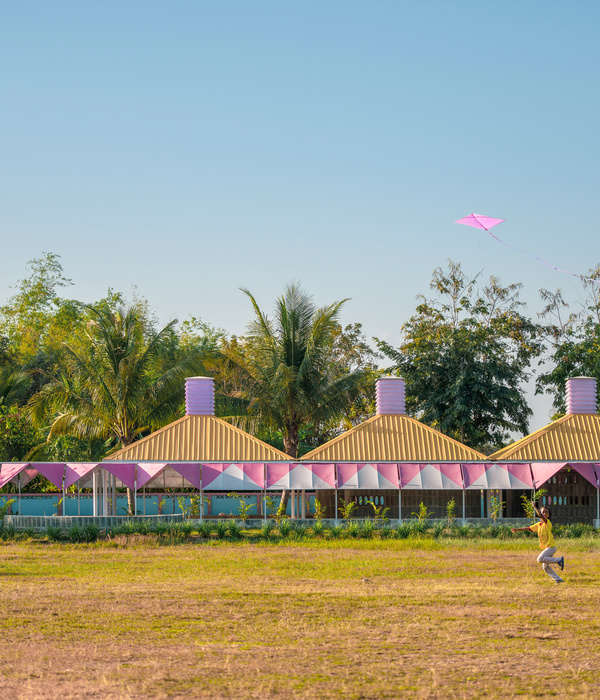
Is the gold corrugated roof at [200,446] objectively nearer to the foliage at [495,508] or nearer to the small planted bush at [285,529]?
the small planted bush at [285,529]

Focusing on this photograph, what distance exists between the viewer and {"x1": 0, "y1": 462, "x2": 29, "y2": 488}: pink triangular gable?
32531mm

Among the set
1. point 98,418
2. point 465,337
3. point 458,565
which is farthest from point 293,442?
point 458,565

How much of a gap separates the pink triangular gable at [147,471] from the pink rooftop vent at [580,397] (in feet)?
56.1

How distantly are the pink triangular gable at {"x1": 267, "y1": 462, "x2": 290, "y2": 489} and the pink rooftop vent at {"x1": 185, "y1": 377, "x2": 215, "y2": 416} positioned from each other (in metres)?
4.91

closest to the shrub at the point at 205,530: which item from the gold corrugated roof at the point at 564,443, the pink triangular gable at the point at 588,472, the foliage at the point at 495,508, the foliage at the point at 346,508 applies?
the foliage at the point at 346,508

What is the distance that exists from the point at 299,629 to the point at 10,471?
22.5 m

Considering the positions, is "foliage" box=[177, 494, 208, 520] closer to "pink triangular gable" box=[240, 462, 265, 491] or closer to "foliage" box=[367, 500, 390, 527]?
"pink triangular gable" box=[240, 462, 265, 491]

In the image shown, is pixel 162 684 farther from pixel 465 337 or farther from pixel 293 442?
pixel 465 337

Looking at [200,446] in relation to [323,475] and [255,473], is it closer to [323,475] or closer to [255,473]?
[255,473]

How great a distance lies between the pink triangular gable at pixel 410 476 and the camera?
106 feet

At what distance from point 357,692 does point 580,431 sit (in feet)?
93.8

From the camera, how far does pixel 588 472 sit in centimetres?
3331

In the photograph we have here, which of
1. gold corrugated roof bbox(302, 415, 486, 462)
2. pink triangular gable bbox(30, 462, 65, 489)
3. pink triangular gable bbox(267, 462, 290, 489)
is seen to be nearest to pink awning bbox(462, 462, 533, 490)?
gold corrugated roof bbox(302, 415, 486, 462)

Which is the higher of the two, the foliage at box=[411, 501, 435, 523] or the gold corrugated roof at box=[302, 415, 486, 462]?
the gold corrugated roof at box=[302, 415, 486, 462]
